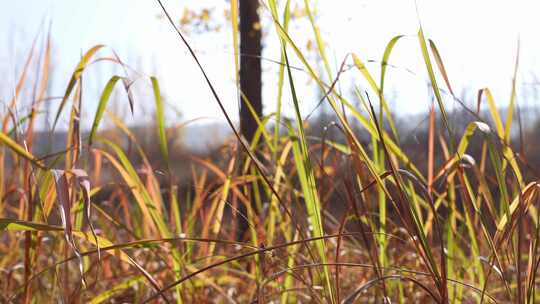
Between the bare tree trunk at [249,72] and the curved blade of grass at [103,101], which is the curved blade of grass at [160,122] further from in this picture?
the bare tree trunk at [249,72]

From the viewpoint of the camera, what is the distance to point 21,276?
139cm

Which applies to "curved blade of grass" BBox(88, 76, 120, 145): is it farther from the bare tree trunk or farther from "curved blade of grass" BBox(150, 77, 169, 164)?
the bare tree trunk

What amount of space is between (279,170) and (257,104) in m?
0.86

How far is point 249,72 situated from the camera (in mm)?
1897

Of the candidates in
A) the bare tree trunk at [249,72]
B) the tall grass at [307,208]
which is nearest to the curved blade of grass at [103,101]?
the tall grass at [307,208]


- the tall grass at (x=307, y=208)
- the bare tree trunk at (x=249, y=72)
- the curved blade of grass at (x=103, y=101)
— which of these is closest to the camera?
the tall grass at (x=307, y=208)

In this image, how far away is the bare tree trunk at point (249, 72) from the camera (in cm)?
187

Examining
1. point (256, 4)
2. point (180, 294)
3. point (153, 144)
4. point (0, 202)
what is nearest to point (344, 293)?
point (180, 294)

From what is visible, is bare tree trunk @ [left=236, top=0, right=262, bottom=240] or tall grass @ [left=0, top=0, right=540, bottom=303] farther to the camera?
bare tree trunk @ [left=236, top=0, right=262, bottom=240]

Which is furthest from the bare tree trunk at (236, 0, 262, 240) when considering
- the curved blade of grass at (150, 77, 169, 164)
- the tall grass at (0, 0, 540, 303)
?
the curved blade of grass at (150, 77, 169, 164)

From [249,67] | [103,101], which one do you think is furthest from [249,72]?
[103,101]

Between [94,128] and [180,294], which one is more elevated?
[94,128]

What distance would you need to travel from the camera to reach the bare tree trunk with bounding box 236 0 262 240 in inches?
73.6

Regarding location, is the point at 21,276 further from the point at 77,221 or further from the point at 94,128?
the point at 94,128
